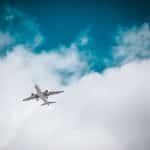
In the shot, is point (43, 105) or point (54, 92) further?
point (43, 105)

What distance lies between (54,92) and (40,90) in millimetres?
6544

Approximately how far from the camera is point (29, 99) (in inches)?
4545

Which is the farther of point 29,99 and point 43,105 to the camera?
point 43,105

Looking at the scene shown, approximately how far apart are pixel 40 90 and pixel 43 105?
15.5 meters

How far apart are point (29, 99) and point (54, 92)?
9.86 m

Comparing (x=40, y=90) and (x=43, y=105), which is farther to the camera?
(x=43, y=105)

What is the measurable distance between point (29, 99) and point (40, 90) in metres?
8.03

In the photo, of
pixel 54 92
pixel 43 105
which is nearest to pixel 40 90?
pixel 54 92

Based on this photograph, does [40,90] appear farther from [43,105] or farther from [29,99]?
[43,105]

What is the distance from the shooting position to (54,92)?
114 m

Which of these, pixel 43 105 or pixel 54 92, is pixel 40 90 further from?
pixel 43 105

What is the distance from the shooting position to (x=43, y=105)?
407 ft
